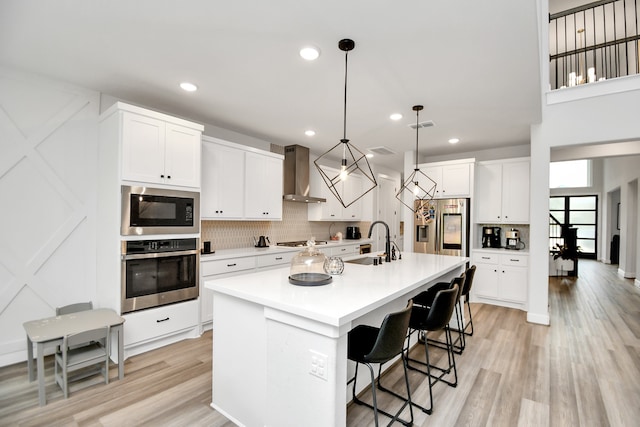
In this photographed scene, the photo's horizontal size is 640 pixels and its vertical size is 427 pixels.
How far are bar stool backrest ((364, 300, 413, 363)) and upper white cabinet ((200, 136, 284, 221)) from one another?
2.75m

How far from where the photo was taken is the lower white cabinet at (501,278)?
477 centimetres

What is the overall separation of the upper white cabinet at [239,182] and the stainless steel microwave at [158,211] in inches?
16.0

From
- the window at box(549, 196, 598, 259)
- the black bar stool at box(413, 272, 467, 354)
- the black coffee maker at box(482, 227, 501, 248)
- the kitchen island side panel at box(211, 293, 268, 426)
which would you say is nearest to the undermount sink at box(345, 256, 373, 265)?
the black bar stool at box(413, 272, 467, 354)

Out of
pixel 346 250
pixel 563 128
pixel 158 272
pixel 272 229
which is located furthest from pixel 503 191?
pixel 158 272

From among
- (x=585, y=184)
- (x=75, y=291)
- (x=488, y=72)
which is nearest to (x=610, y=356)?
(x=488, y=72)

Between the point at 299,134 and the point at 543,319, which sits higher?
the point at 299,134

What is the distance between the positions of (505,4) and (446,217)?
12.8 feet

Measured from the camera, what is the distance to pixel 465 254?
515 cm

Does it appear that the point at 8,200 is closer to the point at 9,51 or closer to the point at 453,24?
the point at 9,51

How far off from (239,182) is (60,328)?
2.39m

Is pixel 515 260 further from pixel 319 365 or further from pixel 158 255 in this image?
pixel 158 255

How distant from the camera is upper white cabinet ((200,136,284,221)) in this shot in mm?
3834

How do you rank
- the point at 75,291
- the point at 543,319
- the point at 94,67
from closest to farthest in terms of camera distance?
the point at 94,67 < the point at 75,291 < the point at 543,319

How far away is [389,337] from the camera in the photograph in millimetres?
1723
